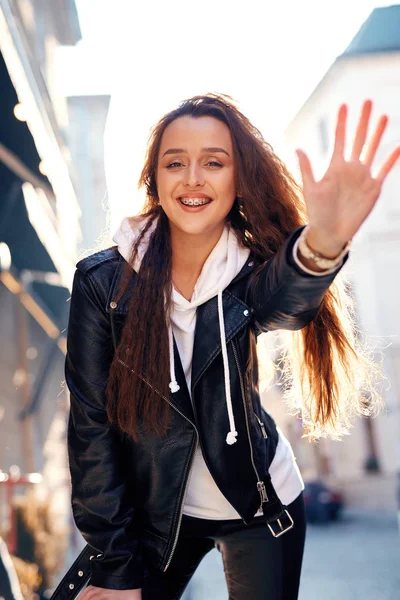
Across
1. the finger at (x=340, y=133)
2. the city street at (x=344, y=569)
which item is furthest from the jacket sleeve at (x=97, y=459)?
the city street at (x=344, y=569)

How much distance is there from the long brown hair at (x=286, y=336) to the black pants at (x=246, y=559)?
0.35 m

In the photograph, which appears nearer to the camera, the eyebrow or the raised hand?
the raised hand

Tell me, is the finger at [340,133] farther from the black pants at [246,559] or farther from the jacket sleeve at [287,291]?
the black pants at [246,559]

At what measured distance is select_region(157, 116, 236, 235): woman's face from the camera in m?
2.09

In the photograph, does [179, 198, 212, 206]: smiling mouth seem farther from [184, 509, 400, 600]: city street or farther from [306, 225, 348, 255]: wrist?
[184, 509, 400, 600]: city street

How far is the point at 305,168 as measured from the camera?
1678mm

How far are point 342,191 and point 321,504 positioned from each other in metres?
17.7

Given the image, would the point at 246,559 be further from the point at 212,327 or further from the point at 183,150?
the point at 183,150

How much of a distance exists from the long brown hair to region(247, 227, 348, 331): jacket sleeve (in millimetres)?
230

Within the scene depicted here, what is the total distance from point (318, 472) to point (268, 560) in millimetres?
26001

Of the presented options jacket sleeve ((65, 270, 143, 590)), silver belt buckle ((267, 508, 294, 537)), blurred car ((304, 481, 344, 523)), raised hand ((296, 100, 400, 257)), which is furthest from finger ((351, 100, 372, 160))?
blurred car ((304, 481, 344, 523))

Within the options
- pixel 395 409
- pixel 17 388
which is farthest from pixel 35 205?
pixel 395 409

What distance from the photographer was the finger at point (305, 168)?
1676 millimetres

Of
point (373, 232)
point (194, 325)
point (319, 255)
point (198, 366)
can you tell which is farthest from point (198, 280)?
point (373, 232)
